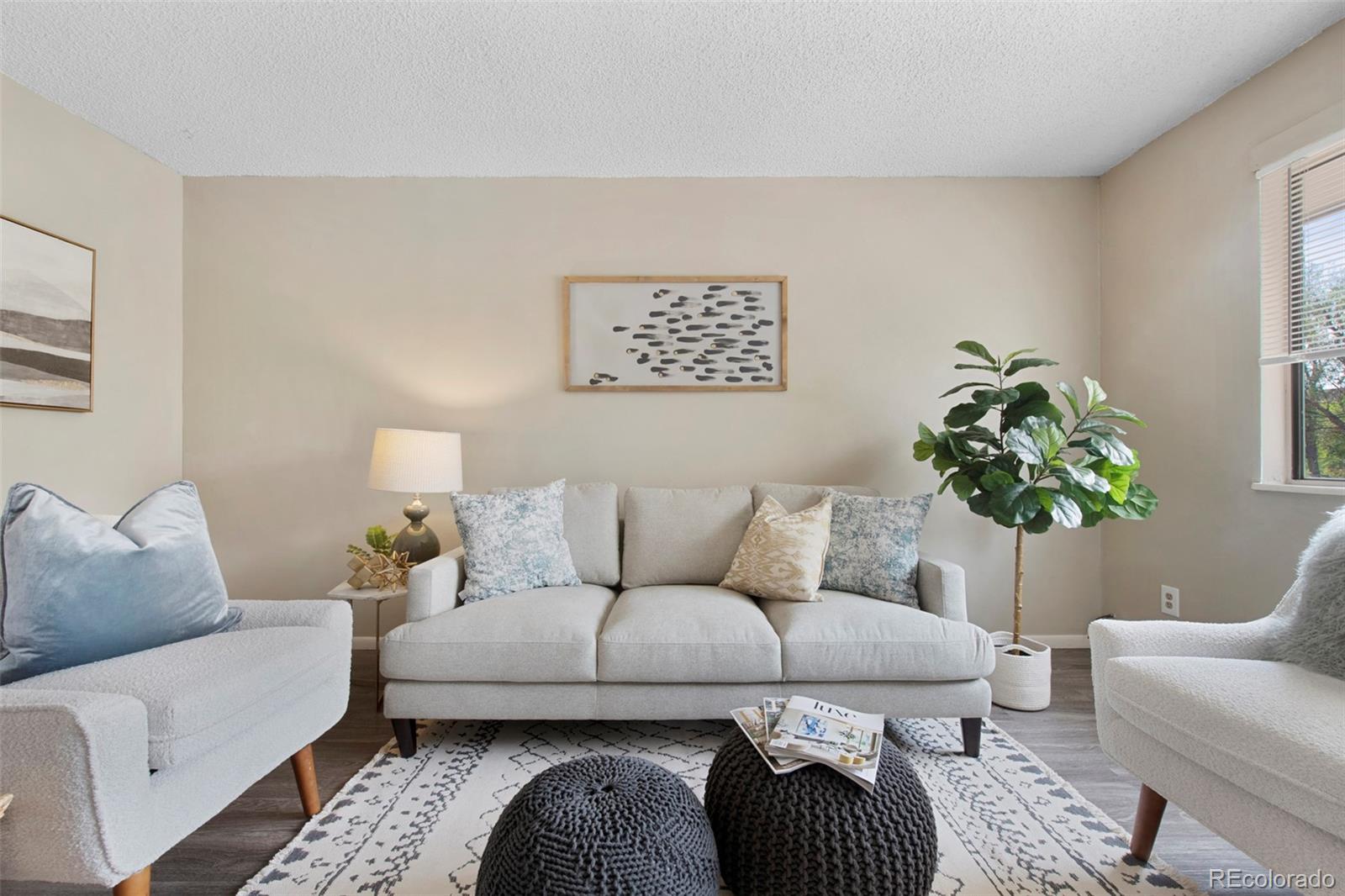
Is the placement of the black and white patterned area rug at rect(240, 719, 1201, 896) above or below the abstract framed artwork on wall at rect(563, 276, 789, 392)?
below

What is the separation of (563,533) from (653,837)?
1671mm

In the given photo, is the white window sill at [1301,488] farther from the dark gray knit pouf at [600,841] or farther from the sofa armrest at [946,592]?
the dark gray knit pouf at [600,841]

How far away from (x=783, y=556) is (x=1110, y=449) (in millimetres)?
1350

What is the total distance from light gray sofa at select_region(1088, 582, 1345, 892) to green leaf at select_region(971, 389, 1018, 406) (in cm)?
111

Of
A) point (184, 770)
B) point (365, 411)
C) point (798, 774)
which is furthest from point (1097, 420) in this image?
point (365, 411)

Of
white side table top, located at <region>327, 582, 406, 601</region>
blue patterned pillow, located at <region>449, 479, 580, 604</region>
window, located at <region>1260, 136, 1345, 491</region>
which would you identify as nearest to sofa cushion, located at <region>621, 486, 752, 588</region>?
blue patterned pillow, located at <region>449, 479, 580, 604</region>

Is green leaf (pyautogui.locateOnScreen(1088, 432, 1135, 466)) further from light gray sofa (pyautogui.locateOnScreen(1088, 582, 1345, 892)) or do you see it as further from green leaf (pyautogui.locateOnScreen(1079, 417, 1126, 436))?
light gray sofa (pyautogui.locateOnScreen(1088, 582, 1345, 892))

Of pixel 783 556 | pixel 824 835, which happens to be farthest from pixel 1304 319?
pixel 824 835

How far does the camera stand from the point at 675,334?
3209 mm

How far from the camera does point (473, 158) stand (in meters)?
3.04

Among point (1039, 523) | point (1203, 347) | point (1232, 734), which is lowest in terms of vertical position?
point (1232, 734)

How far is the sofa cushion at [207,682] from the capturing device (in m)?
1.28

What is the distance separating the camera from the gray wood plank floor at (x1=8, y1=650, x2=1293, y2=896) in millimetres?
1520

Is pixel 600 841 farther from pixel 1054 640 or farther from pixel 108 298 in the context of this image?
pixel 108 298
